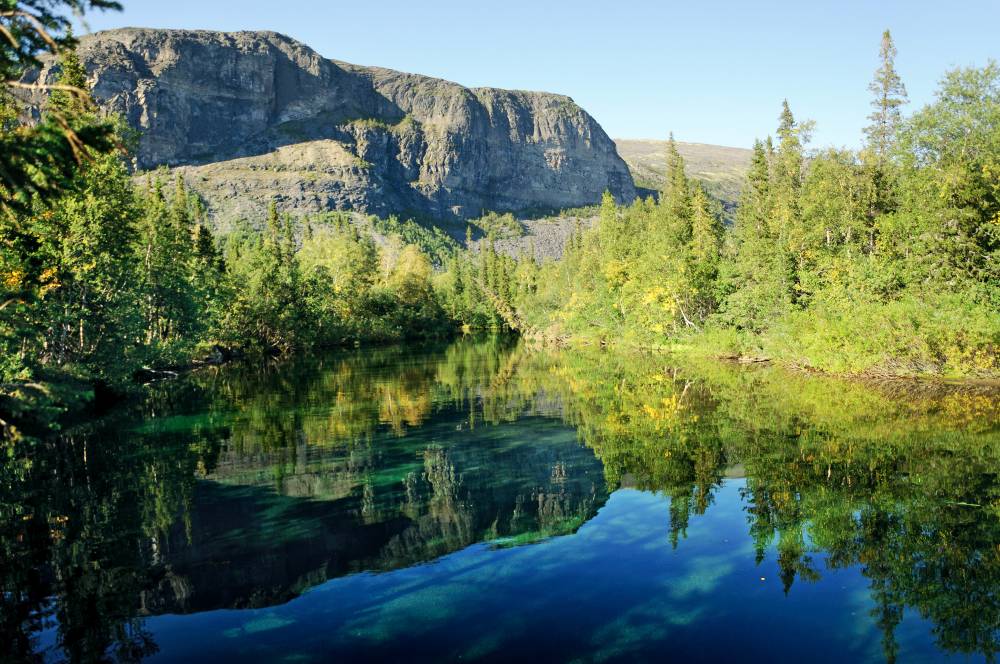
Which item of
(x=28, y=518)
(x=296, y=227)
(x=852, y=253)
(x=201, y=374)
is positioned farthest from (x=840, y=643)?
(x=296, y=227)

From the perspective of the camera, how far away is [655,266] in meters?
61.9

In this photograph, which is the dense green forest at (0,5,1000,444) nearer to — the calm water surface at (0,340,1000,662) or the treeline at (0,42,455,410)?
the treeline at (0,42,455,410)

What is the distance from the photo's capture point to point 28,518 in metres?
14.7

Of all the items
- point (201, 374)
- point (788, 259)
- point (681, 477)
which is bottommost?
point (201, 374)

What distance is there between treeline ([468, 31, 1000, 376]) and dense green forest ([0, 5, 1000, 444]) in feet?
0.46

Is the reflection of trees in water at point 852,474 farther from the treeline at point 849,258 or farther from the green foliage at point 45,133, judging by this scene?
the green foliage at point 45,133

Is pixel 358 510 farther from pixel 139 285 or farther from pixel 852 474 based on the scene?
pixel 139 285

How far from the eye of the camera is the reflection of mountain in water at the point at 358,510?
458 inches

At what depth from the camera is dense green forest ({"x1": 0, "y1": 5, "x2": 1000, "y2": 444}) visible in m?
21.1

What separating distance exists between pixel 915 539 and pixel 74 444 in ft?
83.4

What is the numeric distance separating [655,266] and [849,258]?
72.3 feet

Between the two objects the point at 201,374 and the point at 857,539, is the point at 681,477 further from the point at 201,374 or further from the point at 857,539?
the point at 201,374

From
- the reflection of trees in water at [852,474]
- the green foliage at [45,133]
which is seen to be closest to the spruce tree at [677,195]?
the reflection of trees in water at [852,474]

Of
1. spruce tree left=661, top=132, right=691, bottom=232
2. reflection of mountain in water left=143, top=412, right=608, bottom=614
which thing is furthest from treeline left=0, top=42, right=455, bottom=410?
spruce tree left=661, top=132, right=691, bottom=232
